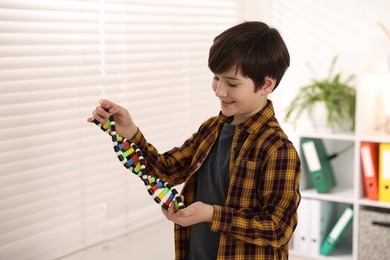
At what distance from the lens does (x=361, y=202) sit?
3.05 m

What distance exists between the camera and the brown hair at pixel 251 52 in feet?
5.25

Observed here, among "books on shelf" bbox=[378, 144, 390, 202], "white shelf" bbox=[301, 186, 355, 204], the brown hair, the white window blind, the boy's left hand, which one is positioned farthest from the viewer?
"white shelf" bbox=[301, 186, 355, 204]

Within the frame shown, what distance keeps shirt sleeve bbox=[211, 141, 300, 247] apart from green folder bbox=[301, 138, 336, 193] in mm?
1580

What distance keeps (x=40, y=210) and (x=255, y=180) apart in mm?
899

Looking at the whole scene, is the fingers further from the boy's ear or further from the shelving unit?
the shelving unit

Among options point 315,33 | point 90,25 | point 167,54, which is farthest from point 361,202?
point 90,25

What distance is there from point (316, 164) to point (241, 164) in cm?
163

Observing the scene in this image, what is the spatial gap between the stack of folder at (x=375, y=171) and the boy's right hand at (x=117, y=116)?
161 centimetres

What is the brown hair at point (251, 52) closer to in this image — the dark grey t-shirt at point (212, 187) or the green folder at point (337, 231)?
the dark grey t-shirt at point (212, 187)

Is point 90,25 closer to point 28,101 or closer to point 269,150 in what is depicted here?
point 28,101

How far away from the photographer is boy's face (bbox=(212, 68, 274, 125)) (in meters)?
1.62

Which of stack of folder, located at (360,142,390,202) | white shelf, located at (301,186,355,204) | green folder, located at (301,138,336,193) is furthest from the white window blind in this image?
stack of folder, located at (360,142,390,202)

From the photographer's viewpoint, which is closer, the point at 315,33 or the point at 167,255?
the point at 167,255

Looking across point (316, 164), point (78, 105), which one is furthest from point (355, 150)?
point (78, 105)
